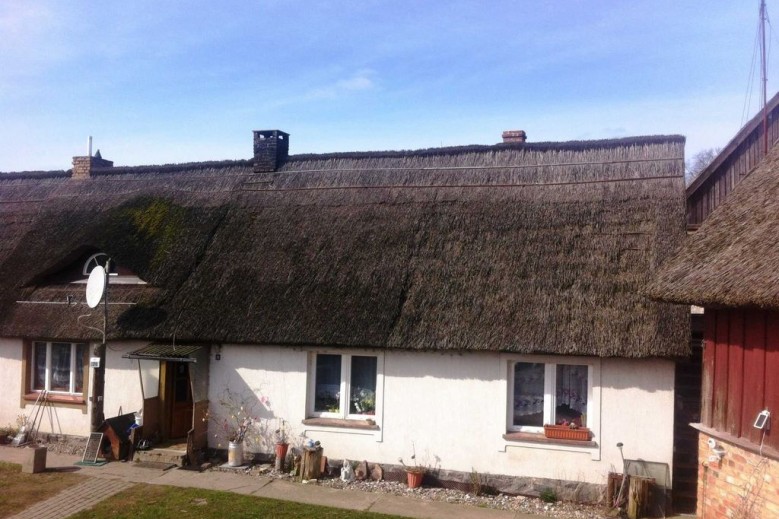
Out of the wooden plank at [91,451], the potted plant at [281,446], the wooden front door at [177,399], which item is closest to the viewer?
the potted plant at [281,446]

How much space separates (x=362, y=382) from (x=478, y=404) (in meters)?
2.12

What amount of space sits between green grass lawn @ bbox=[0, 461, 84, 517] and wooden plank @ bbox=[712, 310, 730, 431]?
9399mm

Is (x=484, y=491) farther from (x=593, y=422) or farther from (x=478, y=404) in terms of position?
(x=593, y=422)

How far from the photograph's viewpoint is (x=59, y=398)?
13031 millimetres

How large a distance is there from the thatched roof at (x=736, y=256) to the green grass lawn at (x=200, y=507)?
16.5ft

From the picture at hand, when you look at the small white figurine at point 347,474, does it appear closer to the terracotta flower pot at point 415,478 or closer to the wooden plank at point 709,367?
the terracotta flower pot at point 415,478

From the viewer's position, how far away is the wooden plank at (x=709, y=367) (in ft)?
27.2

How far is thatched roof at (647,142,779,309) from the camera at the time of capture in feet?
22.4

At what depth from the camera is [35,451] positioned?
10898mm

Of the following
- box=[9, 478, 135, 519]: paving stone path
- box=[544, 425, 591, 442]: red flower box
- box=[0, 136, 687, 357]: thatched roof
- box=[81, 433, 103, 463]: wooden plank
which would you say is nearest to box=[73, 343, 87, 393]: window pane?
box=[0, 136, 687, 357]: thatched roof

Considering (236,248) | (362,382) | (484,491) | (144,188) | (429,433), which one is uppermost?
(144,188)

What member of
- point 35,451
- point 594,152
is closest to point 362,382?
point 35,451

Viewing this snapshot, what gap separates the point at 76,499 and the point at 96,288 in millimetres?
3892

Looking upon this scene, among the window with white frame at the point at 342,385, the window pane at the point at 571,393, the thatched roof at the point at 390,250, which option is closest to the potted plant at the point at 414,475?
the window with white frame at the point at 342,385
